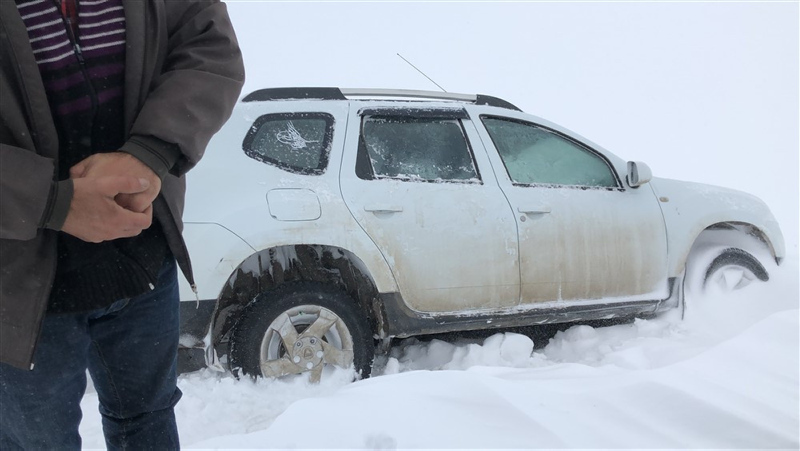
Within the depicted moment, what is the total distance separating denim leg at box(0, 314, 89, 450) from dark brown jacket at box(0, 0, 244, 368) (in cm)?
7

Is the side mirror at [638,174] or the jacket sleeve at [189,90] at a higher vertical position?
the jacket sleeve at [189,90]

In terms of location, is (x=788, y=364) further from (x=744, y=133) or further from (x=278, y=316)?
(x=744, y=133)

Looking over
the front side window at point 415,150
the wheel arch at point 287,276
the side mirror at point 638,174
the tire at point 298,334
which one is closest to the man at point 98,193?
the tire at point 298,334

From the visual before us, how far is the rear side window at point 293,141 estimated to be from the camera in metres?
3.33

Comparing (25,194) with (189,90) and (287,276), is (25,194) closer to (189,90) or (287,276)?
(189,90)

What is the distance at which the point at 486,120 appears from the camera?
3859mm

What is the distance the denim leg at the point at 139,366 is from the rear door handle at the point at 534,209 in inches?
94.0

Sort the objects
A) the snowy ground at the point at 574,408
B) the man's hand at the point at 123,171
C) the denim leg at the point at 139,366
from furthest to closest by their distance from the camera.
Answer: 1. the snowy ground at the point at 574,408
2. the denim leg at the point at 139,366
3. the man's hand at the point at 123,171

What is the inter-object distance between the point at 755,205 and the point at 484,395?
10.9 feet

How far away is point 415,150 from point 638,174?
1.46 m

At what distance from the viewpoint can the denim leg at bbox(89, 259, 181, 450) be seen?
152 centimetres

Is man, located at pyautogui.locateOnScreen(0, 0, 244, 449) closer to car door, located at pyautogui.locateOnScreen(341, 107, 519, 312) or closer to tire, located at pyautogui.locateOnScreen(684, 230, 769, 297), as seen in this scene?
car door, located at pyautogui.locateOnScreen(341, 107, 519, 312)

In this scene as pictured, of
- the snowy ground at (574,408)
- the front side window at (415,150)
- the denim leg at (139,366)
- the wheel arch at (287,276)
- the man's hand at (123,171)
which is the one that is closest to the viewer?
the man's hand at (123,171)

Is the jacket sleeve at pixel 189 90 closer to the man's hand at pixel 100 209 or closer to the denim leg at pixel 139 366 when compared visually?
the man's hand at pixel 100 209
